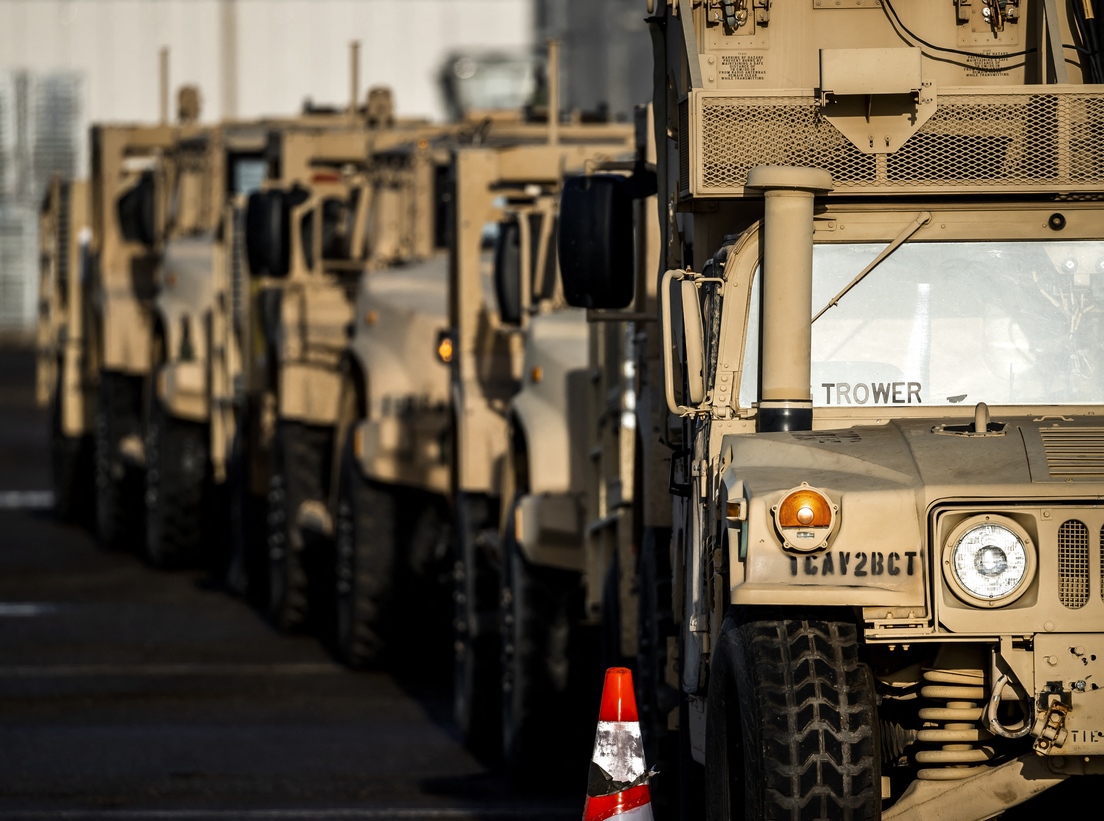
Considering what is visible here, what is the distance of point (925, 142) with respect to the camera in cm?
732

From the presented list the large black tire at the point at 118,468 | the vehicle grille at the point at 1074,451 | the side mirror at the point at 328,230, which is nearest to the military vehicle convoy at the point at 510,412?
the side mirror at the point at 328,230

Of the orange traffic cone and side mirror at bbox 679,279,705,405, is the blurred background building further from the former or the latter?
the orange traffic cone

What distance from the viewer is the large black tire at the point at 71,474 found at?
23.3 m

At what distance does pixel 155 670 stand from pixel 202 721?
1995mm

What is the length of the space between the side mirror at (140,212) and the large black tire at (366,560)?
7.23 metres

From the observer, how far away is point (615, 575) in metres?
9.59

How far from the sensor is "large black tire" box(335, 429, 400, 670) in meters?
14.1

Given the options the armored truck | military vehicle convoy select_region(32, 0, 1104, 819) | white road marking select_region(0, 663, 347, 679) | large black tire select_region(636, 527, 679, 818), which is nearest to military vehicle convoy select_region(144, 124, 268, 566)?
the armored truck

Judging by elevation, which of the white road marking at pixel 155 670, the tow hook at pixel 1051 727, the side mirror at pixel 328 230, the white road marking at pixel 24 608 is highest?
the side mirror at pixel 328 230

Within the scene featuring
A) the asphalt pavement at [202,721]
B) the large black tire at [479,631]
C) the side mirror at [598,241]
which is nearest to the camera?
the side mirror at [598,241]

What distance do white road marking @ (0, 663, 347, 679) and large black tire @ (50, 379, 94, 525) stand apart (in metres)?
8.25

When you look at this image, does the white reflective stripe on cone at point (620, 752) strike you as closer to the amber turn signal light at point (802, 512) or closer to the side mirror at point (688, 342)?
the amber turn signal light at point (802, 512)

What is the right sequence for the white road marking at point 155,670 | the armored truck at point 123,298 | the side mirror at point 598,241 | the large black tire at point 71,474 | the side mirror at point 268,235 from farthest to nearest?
the large black tire at point 71,474, the armored truck at point 123,298, the side mirror at point 268,235, the white road marking at point 155,670, the side mirror at point 598,241

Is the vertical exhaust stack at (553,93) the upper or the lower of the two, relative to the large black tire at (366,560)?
upper
